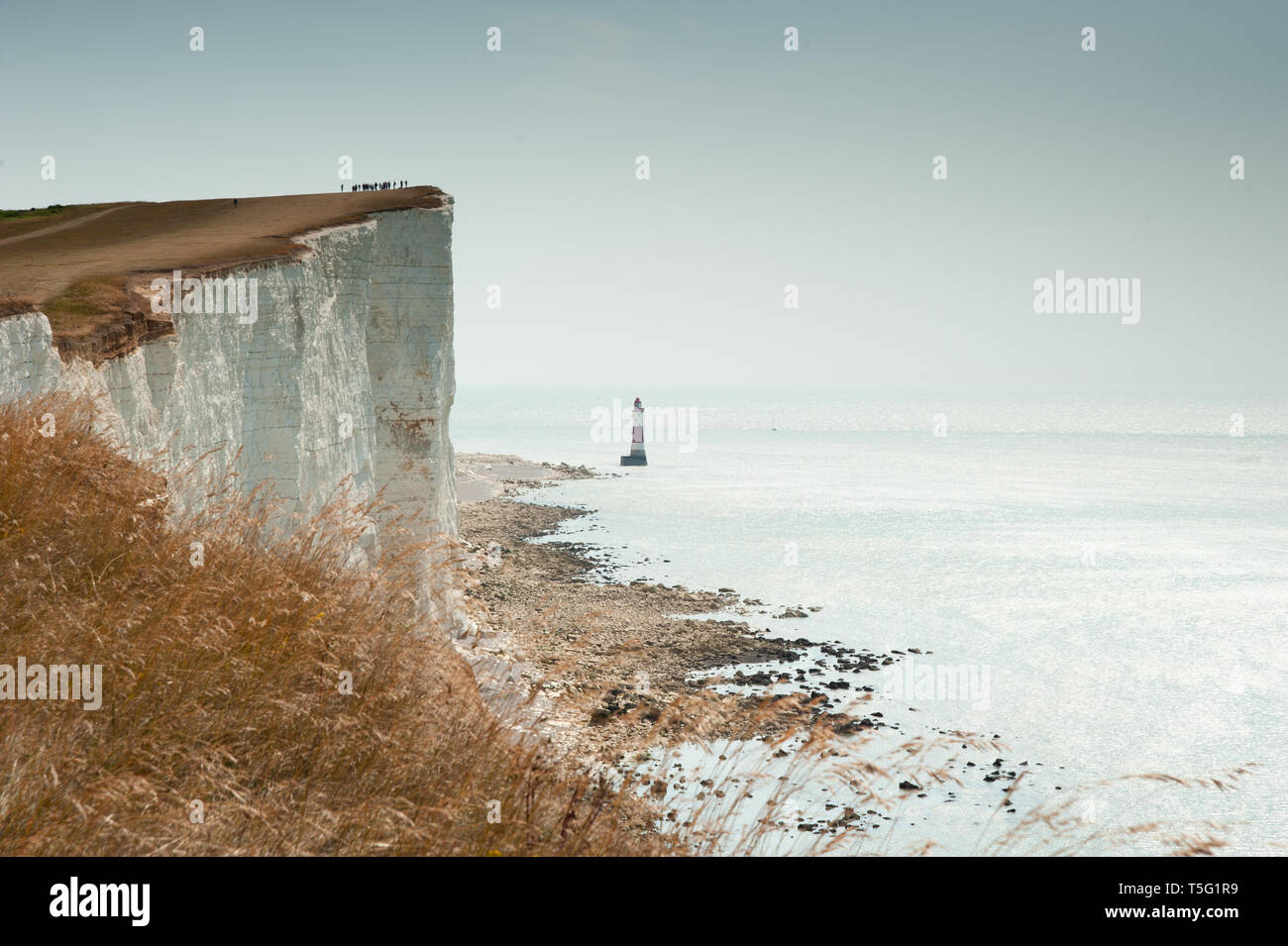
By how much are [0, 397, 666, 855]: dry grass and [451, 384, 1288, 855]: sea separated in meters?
1.94

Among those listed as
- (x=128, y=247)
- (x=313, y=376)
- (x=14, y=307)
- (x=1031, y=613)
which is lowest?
(x=1031, y=613)

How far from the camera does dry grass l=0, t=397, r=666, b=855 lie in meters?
3.51

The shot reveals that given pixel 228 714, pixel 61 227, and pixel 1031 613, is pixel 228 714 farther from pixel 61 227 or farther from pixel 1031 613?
pixel 1031 613

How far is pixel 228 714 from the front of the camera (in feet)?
13.7

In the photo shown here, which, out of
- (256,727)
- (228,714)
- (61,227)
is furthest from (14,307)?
(61,227)

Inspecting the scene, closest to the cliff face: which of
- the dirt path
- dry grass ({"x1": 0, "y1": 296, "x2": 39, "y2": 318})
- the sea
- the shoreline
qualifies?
dry grass ({"x1": 0, "y1": 296, "x2": 39, "y2": 318})

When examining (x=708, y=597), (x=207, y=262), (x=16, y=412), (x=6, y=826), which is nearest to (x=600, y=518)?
(x=708, y=597)

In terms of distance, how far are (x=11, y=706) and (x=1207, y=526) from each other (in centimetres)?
6475

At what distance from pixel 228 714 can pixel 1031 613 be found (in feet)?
110

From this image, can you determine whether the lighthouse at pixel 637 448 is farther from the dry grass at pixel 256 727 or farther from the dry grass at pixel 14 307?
the dry grass at pixel 256 727

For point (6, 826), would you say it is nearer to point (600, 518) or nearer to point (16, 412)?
point (16, 412)

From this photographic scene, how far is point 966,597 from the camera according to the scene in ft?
114

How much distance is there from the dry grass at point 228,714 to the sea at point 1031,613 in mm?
1941
